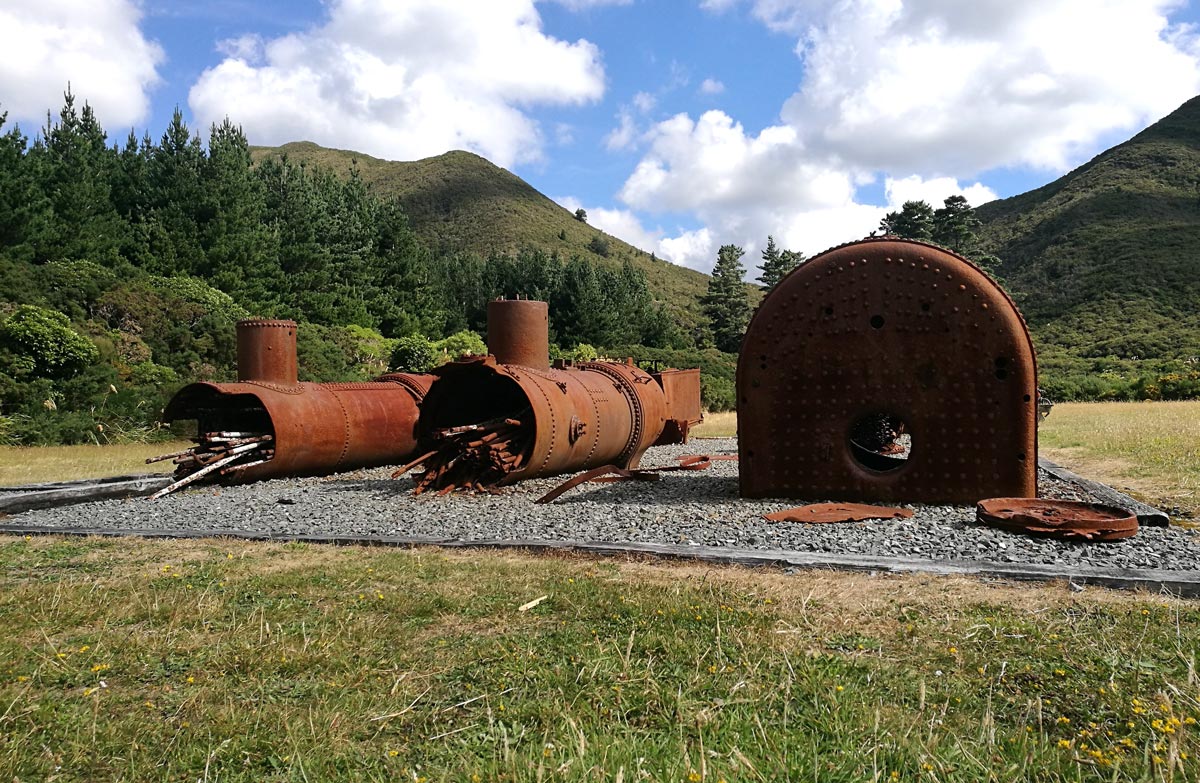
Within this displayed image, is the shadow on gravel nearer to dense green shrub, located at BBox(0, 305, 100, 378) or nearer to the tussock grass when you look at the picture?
the tussock grass

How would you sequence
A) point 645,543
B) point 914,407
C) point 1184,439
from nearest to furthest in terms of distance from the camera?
1. point 645,543
2. point 914,407
3. point 1184,439

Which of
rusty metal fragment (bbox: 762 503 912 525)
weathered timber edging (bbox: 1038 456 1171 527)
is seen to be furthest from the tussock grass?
rusty metal fragment (bbox: 762 503 912 525)

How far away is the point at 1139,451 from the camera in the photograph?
12.2 metres

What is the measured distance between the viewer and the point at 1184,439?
1298cm

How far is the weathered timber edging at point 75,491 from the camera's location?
9609mm

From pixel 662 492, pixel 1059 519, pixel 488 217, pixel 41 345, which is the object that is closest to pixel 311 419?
pixel 662 492

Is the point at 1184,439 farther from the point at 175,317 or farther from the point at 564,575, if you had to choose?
the point at 175,317

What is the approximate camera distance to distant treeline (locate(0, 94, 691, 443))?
1902 centimetres

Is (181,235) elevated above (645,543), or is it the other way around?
(181,235)

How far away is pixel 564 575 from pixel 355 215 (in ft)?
124

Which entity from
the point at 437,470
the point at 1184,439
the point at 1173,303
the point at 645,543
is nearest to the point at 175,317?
the point at 437,470

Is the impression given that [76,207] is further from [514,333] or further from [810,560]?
[810,560]

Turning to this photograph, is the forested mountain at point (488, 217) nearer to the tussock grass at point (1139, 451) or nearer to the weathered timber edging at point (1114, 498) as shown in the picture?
the tussock grass at point (1139, 451)

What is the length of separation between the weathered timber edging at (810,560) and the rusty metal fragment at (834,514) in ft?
4.15
